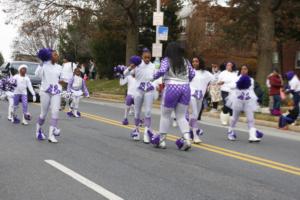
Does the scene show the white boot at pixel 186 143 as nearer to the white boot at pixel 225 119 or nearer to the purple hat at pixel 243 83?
the purple hat at pixel 243 83

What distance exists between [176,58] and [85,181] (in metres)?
3.46

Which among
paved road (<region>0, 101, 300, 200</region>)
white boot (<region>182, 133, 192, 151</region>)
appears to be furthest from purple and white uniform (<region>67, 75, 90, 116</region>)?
white boot (<region>182, 133, 192, 151</region>)

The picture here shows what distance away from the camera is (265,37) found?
25.7 m

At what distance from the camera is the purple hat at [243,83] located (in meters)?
11.8

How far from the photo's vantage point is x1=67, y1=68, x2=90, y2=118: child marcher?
17.2m

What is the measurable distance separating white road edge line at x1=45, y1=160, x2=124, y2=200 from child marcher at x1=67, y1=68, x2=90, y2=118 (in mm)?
8698

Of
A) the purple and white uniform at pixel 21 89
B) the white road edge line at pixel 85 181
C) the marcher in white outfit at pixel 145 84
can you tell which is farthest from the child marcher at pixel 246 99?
the purple and white uniform at pixel 21 89

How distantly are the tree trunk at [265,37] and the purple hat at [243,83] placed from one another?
1420 centimetres

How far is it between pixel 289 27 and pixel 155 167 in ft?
93.7

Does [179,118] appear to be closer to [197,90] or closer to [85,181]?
[197,90]

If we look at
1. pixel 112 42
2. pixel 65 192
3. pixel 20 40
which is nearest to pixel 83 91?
pixel 65 192

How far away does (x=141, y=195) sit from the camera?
654cm

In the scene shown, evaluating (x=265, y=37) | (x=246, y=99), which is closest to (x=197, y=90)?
(x=246, y=99)

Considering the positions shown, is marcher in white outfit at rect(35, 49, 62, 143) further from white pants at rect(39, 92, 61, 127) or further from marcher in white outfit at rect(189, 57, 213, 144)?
marcher in white outfit at rect(189, 57, 213, 144)
